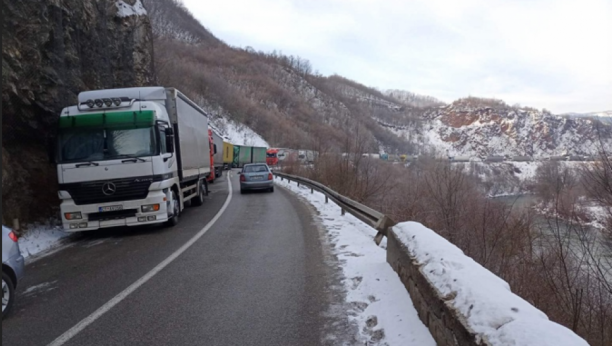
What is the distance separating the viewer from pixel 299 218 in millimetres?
11578

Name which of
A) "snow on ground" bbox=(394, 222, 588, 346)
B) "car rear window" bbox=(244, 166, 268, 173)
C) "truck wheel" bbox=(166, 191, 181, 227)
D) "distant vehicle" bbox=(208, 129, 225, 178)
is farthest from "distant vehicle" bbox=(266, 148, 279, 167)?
"snow on ground" bbox=(394, 222, 588, 346)

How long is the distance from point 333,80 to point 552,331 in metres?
198

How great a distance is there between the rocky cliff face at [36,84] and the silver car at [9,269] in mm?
4989

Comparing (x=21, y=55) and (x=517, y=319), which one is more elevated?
(x=21, y=55)

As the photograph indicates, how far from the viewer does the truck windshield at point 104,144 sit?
8602 mm

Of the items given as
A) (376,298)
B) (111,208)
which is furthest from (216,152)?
(376,298)

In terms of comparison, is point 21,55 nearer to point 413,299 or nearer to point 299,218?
point 299,218

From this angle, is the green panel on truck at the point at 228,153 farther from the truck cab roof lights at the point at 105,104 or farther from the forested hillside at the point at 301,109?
the truck cab roof lights at the point at 105,104

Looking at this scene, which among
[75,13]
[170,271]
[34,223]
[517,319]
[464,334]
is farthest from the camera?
[75,13]

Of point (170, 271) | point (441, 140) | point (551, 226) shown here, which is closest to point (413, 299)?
point (170, 271)

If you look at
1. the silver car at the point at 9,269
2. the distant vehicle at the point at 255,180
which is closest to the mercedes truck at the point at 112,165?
the silver car at the point at 9,269

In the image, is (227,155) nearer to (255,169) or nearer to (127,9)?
(255,169)

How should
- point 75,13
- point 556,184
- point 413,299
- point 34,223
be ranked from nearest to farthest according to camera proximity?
point 413,299, point 34,223, point 556,184, point 75,13

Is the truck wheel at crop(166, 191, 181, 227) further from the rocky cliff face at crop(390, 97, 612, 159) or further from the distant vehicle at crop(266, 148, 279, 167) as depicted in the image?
the rocky cliff face at crop(390, 97, 612, 159)
